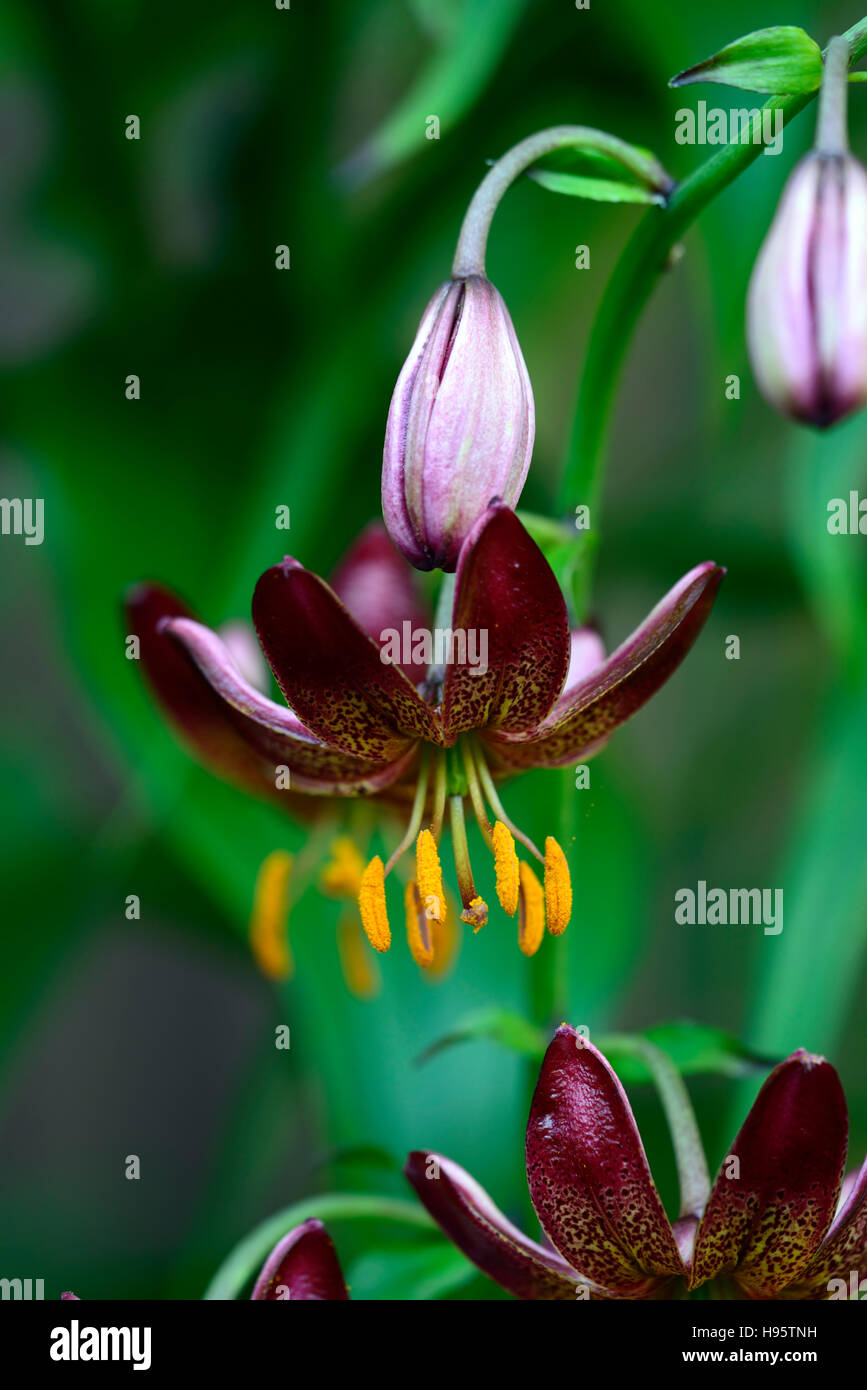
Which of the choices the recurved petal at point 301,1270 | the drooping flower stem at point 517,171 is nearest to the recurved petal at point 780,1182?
the recurved petal at point 301,1270

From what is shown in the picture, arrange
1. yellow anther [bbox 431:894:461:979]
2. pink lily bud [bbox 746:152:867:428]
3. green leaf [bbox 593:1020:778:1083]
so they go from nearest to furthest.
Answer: pink lily bud [bbox 746:152:867:428] → green leaf [bbox 593:1020:778:1083] → yellow anther [bbox 431:894:461:979]

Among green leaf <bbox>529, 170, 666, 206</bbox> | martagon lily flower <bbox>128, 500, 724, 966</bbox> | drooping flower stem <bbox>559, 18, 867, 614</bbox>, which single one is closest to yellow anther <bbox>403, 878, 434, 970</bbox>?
martagon lily flower <bbox>128, 500, 724, 966</bbox>

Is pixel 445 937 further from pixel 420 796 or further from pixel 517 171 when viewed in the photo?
pixel 517 171

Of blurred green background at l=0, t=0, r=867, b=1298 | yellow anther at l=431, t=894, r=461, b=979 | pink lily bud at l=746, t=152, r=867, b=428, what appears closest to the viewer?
pink lily bud at l=746, t=152, r=867, b=428

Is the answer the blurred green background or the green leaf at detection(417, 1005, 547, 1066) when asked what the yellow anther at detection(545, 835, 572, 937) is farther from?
the blurred green background

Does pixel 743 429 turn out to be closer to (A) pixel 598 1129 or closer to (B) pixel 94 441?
(B) pixel 94 441

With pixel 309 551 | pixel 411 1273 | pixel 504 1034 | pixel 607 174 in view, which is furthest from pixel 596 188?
pixel 309 551

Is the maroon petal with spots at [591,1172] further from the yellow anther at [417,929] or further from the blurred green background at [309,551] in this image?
the blurred green background at [309,551]
